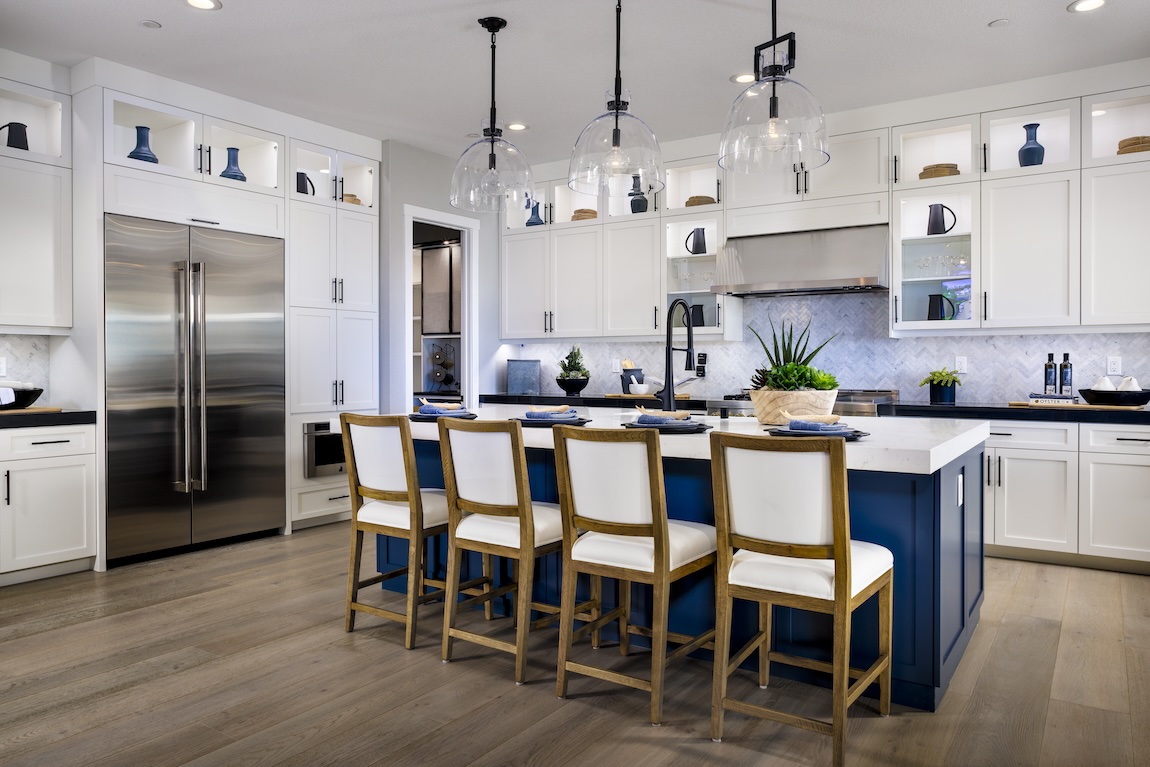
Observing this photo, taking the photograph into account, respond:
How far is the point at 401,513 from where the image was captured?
10.00 feet

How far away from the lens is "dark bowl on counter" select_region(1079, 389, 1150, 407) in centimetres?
413

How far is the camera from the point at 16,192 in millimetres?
4117


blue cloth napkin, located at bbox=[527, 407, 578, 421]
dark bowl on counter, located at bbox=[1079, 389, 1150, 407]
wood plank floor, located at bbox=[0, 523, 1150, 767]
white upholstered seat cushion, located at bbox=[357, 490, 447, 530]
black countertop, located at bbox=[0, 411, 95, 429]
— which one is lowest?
wood plank floor, located at bbox=[0, 523, 1150, 767]

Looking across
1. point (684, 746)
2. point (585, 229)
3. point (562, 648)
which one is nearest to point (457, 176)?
point (562, 648)

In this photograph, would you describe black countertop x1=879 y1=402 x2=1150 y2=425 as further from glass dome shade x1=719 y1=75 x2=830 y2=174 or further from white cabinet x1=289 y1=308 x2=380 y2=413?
white cabinet x1=289 y1=308 x2=380 y2=413

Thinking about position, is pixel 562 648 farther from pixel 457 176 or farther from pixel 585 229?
pixel 585 229

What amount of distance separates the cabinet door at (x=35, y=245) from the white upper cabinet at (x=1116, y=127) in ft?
18.8

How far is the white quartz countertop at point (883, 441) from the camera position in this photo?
7.32ft

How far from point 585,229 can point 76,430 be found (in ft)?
12.4

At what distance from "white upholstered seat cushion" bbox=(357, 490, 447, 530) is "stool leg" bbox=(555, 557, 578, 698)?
2.43 feet

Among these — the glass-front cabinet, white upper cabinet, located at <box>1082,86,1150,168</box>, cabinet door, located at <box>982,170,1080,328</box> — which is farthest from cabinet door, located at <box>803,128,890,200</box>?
white upper cabinet, located at <box>1082,86,1150,168</box>

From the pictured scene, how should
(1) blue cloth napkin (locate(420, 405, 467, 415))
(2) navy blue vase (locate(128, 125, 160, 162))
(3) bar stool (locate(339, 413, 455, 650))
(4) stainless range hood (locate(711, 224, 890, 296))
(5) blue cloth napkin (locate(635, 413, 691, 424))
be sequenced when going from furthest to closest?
(4) stainless range hood (locate(711, 224, 890, 296)), (2) navy blue vase (locate(128, 125, 160, 162)), (1) blue cloth napkin (locate(420, 405, 467, 415)), (3) bar stool (locate(339, 413, 455, 650)), (5) blue cloth napkin (locate(635, 413, 691, 424))

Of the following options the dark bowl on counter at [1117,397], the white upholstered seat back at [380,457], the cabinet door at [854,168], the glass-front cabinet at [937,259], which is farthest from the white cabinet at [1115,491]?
the white upholstered seat back at [380,457]

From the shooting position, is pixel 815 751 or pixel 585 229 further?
pixel 585 229
